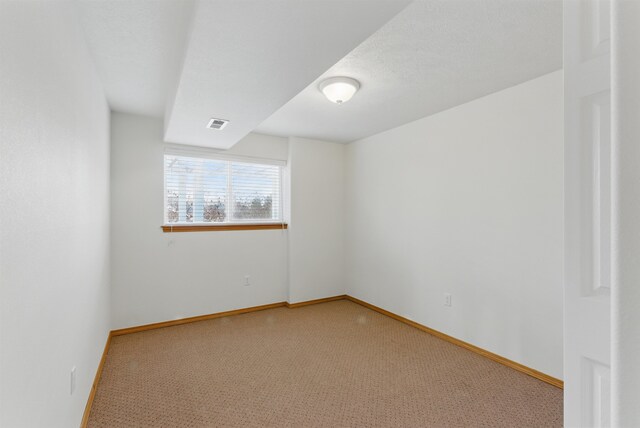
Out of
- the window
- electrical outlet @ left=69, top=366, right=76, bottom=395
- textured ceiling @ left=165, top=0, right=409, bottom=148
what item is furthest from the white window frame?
electrical outlet @ left=69, top=366, right=76, bottom=395

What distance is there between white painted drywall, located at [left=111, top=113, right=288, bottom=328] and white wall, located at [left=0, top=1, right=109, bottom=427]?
143 cm

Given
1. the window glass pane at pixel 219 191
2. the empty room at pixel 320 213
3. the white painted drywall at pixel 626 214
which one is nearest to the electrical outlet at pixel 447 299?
the empty room at pixel 320 213

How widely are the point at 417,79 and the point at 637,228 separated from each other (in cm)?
234

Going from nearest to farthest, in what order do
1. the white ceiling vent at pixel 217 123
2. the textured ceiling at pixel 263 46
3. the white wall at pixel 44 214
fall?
the white wall at pixel 44 214 < the textured ceiling at pixel 263 46 < the white ceiling vent at pixel 217 123

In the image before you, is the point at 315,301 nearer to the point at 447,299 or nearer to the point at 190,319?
the point at 190,319

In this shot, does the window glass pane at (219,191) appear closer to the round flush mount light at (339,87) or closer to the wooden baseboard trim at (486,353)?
the round flush mount light at (339,87)

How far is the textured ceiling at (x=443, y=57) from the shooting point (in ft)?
5.74

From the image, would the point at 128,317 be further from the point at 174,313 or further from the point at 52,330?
the point at 52,330

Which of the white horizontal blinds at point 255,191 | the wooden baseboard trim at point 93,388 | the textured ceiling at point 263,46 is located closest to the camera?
the textured ceiling at point 263,46

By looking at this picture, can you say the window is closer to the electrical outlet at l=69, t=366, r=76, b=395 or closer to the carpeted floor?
the carpeted floor

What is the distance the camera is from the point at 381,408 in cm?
212

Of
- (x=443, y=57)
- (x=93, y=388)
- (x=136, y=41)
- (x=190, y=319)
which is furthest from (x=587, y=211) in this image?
(x=190, y=319)

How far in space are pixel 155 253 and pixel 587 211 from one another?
379 cm

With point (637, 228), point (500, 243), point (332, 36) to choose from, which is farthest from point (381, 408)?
point (332, 36)
